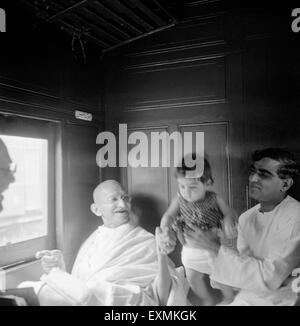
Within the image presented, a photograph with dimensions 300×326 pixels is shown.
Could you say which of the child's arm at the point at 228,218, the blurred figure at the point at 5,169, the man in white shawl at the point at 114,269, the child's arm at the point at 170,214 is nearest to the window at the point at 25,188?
the blurred figure at the point at 5,169

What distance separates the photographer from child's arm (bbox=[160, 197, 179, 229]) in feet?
6.54

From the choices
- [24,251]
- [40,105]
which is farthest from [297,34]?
[24,251]

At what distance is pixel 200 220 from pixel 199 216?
0.08ft

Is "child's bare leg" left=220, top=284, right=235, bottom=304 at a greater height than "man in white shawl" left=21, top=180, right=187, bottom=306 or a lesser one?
lesser

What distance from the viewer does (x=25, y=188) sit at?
6.01ft

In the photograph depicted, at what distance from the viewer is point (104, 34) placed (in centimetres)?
207

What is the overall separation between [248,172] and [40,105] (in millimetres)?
1244

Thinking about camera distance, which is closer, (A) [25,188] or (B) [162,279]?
(B) [162,279]

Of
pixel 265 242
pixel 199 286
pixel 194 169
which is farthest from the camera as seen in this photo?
pixel 194 169

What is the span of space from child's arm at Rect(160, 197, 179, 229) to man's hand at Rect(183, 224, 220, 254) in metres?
0.14

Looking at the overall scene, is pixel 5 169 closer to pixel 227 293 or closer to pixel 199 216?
pixel 199 216

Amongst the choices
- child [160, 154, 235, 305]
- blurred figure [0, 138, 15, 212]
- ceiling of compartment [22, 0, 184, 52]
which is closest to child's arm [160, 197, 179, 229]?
child [160, 154, 235, 305]

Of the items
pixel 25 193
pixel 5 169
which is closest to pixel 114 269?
pixel 25 193

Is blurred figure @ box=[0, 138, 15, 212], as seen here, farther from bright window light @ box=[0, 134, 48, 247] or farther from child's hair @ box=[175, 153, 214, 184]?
child's hair @ box=[175, 153, 214, 184]
